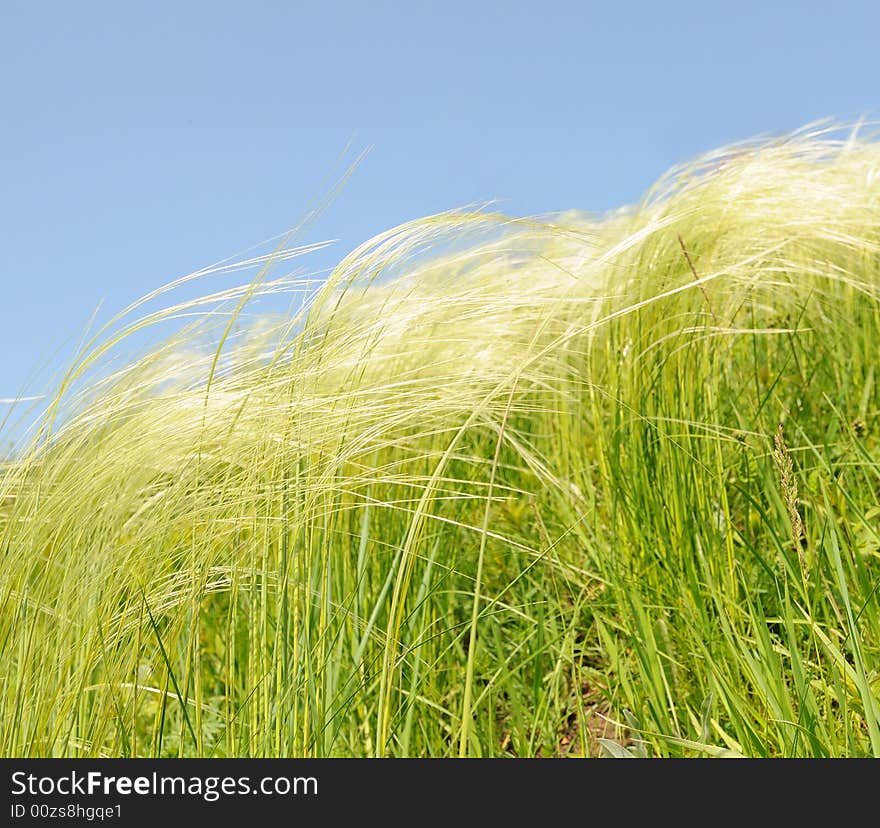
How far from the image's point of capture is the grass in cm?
109

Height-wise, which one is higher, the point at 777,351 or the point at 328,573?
the point at 777,351

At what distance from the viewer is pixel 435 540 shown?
1446 mm

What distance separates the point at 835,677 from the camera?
1.00m

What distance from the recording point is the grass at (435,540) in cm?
109

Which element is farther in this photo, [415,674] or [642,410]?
[642,410]

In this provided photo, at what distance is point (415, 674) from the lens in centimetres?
110
